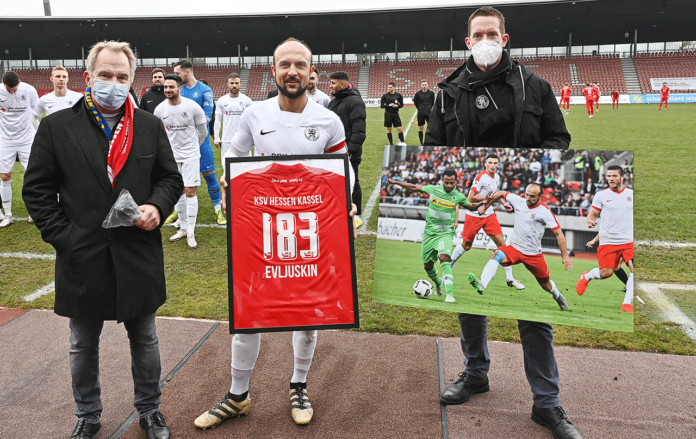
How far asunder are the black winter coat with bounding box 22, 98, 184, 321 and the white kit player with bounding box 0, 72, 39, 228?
5953 millimetres

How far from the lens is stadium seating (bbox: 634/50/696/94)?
43.8 m

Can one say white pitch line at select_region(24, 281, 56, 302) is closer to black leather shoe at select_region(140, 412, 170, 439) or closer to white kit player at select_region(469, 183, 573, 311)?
black leather shoe at select_region(140, 412, 170, 439)

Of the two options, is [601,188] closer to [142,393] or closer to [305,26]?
[142,393]

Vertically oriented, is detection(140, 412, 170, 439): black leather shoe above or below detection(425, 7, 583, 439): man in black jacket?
below

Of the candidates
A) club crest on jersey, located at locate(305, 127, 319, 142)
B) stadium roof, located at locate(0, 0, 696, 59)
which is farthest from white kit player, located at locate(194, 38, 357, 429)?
stadium roof, located at locate(0, 0, 696, 59)

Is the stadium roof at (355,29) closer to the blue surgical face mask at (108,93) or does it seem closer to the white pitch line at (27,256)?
the white pitch line at (27,256)

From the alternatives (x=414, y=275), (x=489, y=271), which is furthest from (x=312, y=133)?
(x=489, y=271)

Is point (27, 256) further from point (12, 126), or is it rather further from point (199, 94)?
point (199, 94)

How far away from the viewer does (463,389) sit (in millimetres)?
3096

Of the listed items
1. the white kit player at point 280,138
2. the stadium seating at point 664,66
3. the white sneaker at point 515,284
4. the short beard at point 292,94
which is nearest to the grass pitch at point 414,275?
the white sneaker at point 515,284

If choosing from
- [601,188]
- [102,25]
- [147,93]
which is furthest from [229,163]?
[102,25]

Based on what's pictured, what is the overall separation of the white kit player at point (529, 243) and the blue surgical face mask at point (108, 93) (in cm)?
199

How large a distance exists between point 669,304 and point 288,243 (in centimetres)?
380

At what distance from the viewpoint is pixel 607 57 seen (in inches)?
1948
